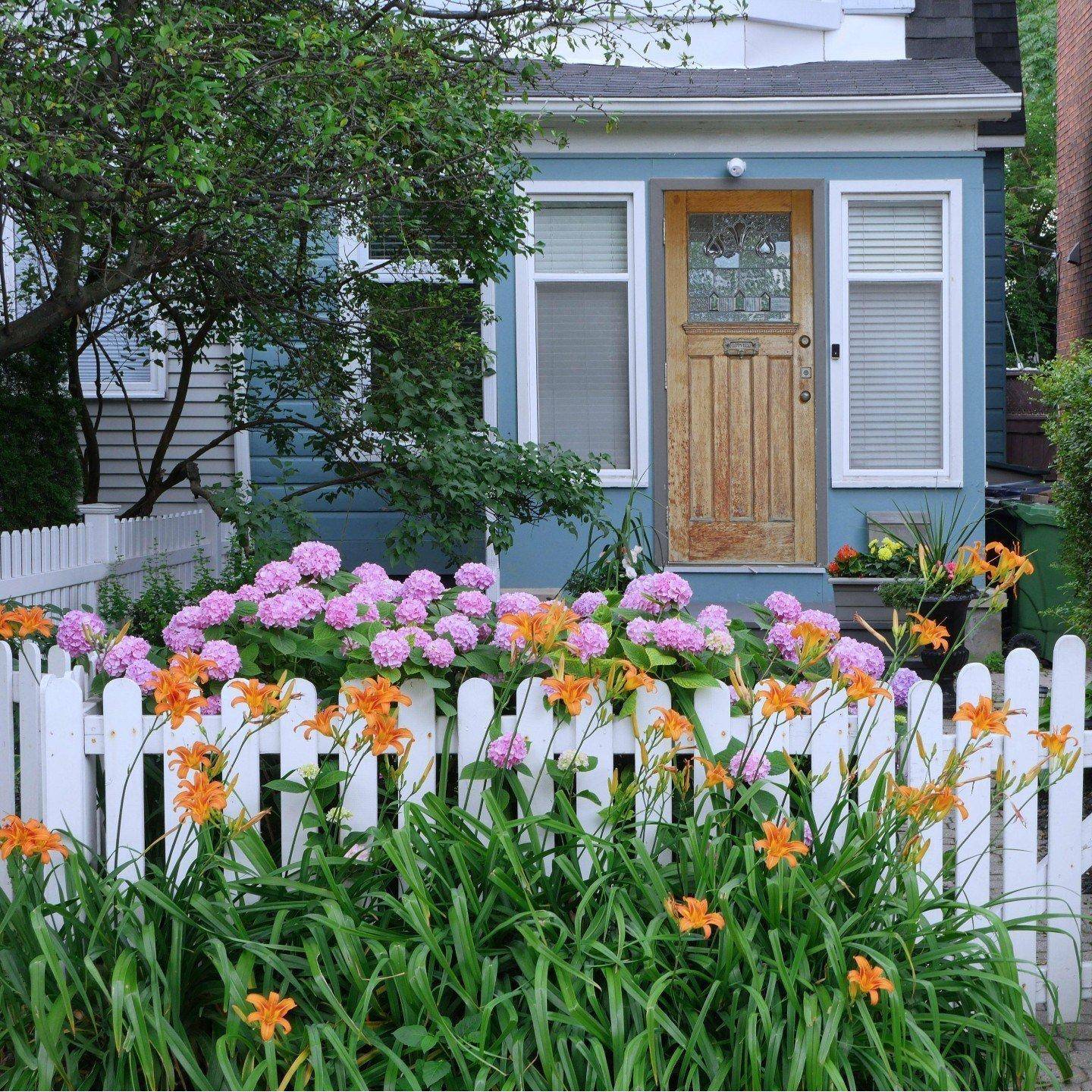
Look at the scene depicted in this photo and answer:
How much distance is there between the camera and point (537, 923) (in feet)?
8.04

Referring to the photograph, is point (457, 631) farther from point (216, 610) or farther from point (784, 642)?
point (784, 642)

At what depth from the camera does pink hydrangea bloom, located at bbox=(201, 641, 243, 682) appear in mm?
2943

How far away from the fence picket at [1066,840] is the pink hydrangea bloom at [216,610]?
2002mm

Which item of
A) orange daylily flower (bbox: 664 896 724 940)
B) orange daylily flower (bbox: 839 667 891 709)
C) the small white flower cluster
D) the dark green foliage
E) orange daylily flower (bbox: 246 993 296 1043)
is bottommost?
orange daylily flower (bbox: 246 993 296 1043)

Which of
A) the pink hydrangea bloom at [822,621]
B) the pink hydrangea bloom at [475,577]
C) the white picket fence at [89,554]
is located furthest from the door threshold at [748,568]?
the pink hydrangea bloom at [822,621]

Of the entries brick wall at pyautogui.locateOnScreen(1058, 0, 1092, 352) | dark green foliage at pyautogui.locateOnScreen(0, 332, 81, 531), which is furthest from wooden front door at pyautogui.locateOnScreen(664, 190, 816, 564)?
brick wall at pyautogui.locateOnScreen(1058, 0, 1092, 352)

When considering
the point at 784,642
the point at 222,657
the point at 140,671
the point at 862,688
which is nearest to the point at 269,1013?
the point at 222,657

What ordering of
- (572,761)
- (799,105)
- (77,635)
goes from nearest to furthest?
(572,761) < (77,635) < (799,105)

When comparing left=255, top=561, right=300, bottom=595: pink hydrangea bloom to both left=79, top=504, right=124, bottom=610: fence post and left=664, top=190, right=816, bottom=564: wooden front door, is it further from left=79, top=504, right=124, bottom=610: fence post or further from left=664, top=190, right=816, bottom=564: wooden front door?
left=664, top=190, right=816, bottom=564: wooden front door

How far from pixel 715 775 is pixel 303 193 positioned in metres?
2.97

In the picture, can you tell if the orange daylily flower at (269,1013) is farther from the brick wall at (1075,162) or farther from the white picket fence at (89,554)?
the brick wall at (1075,162)

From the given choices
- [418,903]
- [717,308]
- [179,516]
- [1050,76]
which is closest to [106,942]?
[418,903]

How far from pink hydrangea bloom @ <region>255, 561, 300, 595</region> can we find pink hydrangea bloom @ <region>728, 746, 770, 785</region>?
1.19 metres

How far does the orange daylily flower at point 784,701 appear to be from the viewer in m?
2.54
